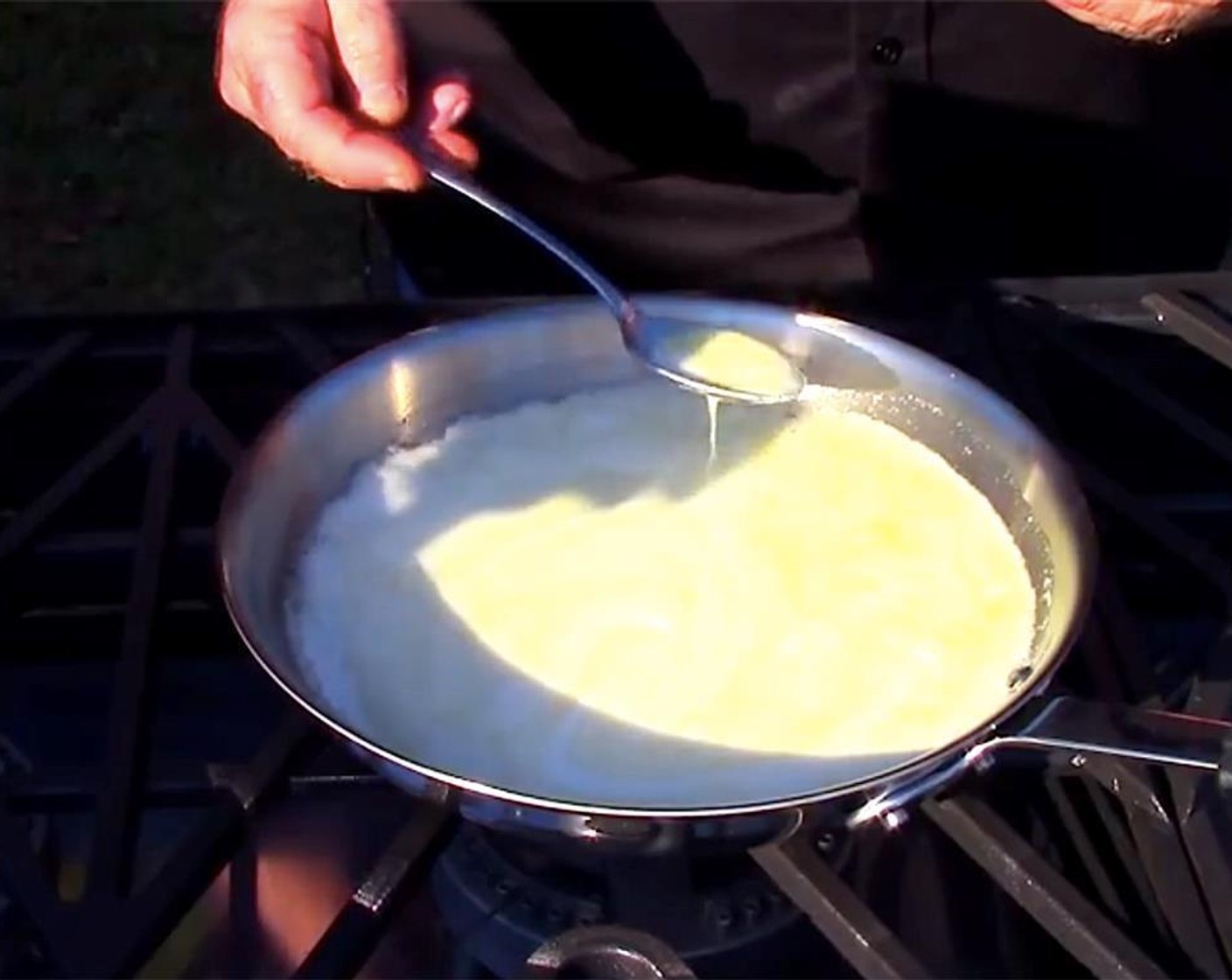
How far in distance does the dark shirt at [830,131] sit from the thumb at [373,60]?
229mm

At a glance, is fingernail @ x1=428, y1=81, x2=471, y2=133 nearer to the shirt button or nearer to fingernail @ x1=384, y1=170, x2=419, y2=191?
fingernail @ x1=384, y1=170, x2=419, y2=191

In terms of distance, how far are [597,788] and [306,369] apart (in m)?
0.30

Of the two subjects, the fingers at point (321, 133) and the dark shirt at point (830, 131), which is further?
the dark shirt at point (830, 131)

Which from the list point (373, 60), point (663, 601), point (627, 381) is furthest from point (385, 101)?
point (663, 601)

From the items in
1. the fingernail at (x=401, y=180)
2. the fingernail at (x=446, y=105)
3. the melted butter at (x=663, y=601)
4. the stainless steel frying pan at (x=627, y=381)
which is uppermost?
the fingernail at (x=446, y=105)

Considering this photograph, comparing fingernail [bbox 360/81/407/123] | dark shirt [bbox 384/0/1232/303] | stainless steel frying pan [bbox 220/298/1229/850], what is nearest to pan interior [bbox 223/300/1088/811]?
stainless steel frying pan [bbox 220/298/1229/850]

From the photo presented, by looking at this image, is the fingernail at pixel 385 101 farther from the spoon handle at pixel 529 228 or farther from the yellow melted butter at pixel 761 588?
the yellow melted butter at pixel 761 588

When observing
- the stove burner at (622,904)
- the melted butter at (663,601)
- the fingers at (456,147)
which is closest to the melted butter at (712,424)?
the melted butter at (663,601)

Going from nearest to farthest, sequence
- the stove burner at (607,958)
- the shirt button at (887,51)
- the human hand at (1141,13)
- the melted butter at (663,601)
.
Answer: the stove burner at (607,958) → the melted butter at (663,601) → the human hand at (1141,13) → the shirt button at (887,51)

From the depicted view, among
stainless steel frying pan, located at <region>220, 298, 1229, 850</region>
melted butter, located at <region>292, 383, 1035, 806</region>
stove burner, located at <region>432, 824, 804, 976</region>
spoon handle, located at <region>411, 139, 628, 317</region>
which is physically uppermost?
spoon handle, located at <region>411, 139, 628, 317</region>

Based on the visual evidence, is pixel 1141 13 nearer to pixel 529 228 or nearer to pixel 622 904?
pixel 529 228

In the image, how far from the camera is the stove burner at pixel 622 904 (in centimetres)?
66

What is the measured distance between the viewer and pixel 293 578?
799 mm

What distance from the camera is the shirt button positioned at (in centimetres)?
111
